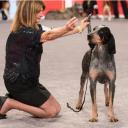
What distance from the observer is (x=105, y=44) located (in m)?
4.95

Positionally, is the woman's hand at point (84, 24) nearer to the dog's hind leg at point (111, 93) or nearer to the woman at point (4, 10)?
the dog's hind leg at point (111, 93)

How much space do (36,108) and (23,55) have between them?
53cm

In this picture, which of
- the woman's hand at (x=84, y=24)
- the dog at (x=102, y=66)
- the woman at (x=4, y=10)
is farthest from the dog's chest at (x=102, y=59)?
the woman at (x=4, y=10)

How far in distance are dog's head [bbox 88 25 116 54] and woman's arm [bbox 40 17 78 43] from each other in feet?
0.80

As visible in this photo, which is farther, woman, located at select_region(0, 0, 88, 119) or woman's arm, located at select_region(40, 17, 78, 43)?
woman, located at select_region(0, 0, 88, 119)

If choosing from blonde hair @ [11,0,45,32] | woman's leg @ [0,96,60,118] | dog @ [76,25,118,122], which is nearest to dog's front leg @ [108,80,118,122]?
dog @ [76,25,118,122]

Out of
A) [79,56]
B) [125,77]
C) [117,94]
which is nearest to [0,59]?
[79,56]

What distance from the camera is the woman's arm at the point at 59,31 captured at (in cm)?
464

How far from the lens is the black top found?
502 cm

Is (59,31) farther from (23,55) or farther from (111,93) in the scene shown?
(111,93)

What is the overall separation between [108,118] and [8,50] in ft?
3.80

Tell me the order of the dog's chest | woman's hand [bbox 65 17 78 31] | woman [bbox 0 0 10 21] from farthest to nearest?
woman [bbox 0 0 10 21]
the dog's chest
woman's hand [bbox 65 17 78 31]

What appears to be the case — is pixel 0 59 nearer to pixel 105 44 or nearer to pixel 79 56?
pixel 79 56

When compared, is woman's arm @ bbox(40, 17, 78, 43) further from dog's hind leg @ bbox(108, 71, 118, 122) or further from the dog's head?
dog's hind leg @ bbox(108, 71, 118, 122)
